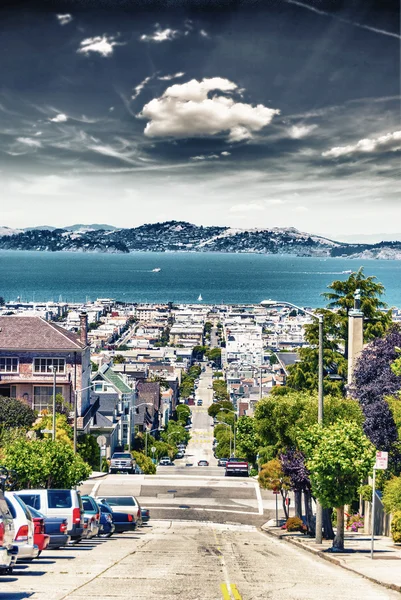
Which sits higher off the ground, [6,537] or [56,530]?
[6,537]

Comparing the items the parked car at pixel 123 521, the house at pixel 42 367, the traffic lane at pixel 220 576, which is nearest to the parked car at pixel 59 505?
the traffic lane at pixel 220 576

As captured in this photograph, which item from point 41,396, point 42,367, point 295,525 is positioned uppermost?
point 42,367

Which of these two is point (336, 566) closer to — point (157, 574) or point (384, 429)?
point (157, 574)

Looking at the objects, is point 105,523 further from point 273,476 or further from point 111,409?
point 111,409

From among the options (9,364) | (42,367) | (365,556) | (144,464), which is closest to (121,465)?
(144,464)

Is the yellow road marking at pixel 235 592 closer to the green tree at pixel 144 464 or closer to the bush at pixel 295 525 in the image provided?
the bush at pixel 295 525
